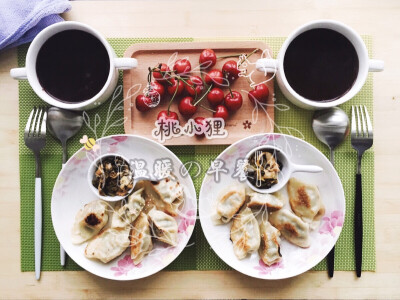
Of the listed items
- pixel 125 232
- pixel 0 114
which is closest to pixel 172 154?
pixel 125 232

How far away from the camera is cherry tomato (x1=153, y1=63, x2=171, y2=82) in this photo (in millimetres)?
943

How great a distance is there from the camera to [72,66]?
87 cm

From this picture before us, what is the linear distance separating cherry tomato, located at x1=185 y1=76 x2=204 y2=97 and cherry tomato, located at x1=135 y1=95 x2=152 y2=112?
0.32 ft

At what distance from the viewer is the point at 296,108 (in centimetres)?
98

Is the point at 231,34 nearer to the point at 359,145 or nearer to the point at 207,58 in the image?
the point at 207,58

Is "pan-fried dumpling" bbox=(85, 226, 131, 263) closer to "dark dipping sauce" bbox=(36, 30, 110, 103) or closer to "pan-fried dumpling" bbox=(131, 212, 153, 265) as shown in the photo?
"pan-fried dumpling" bbox=(131, 212, 153, 265)

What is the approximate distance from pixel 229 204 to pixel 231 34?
16.3 inches

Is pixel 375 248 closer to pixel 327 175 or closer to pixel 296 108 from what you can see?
pixel 327 175

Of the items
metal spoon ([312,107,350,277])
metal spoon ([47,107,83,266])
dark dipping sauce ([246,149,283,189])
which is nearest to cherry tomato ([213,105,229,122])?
dark dipping sauce ([246,149,283,189])

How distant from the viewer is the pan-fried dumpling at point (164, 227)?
925mm

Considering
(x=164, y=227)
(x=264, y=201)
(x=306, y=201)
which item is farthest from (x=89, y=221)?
(x=306, y=201)

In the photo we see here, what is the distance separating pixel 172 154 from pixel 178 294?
0.35 metres

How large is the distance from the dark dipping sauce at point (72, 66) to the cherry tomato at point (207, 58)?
219 mm

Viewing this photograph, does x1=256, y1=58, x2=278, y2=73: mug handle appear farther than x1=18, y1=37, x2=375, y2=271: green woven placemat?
No
